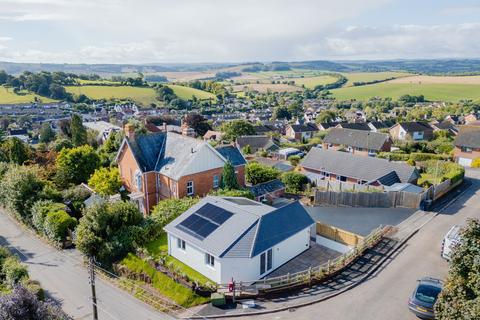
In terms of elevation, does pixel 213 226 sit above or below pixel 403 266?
above

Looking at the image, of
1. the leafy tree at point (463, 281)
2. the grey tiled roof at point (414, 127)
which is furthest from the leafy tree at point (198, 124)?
the leafy tree at point (463, 281)

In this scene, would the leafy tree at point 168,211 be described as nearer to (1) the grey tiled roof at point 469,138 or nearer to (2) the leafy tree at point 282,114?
(1) the grey tiled roof at point 469,138

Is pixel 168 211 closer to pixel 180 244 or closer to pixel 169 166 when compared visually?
pixel 180 244

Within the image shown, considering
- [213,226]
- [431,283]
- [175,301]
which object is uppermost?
[213,226]

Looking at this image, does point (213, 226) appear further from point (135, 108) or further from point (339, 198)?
point (135, 108)

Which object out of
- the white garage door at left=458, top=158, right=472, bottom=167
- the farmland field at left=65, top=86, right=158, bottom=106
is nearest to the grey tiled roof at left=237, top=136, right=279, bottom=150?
the white garage door at left=458, top=158, right=472, bottom=167

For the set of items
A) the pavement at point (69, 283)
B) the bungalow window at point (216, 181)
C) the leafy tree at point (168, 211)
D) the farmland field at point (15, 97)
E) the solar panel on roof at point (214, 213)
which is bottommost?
the pavement at point (69, 283)

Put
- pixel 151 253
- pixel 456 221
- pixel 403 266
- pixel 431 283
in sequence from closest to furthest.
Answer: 1. pixel 431 283
2. pixel 403 266
3. pixel 151 253
4. pixel 456 221

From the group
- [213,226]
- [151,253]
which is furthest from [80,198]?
[213,226]
